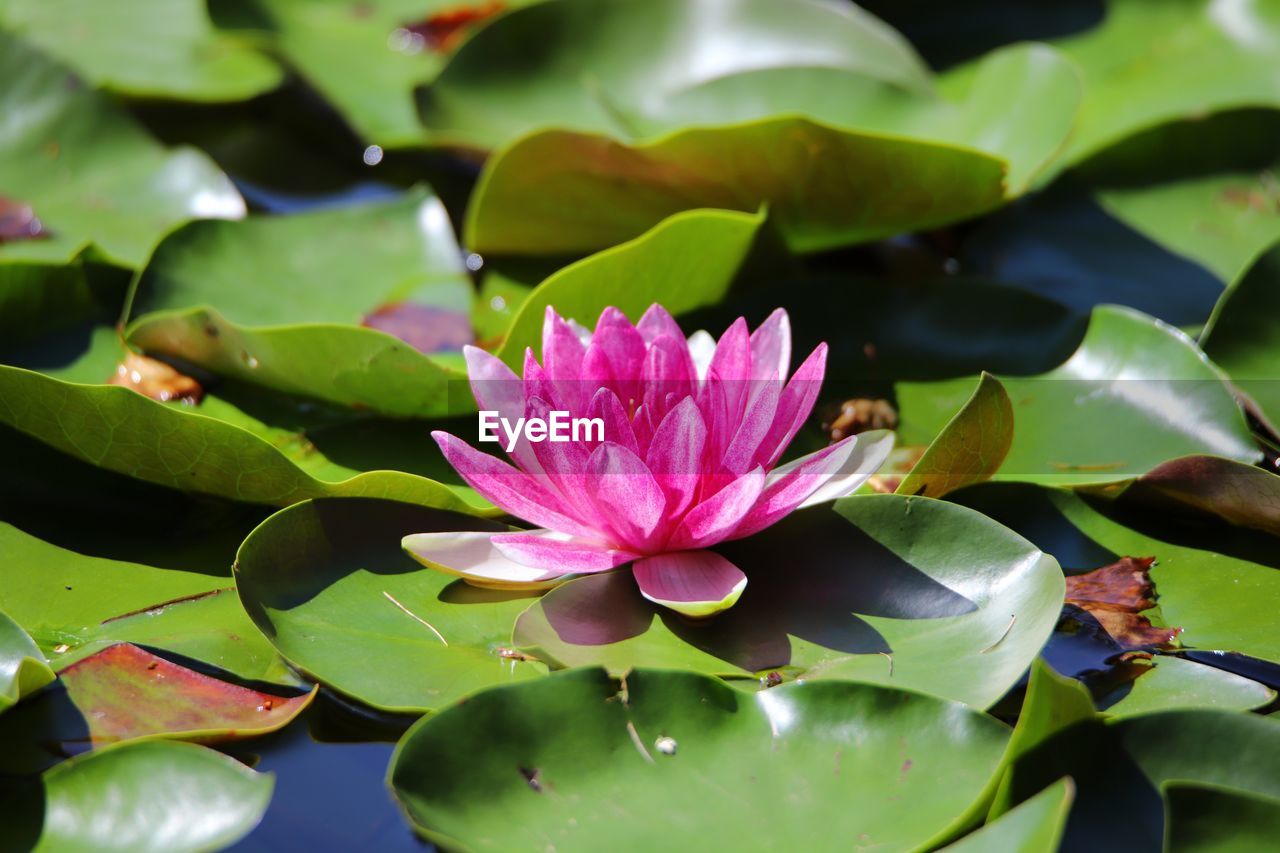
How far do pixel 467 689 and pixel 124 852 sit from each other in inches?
14.2

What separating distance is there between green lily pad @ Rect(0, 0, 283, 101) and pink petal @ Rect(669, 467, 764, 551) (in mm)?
1652

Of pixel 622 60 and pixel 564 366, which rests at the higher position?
pixel 622 60

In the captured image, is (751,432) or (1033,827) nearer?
(1033,827)

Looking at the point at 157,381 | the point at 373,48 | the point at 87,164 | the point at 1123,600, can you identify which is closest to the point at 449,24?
the point at 373,48

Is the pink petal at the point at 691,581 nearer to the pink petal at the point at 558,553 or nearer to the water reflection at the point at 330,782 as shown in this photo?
the pink petal at the point at 558,553

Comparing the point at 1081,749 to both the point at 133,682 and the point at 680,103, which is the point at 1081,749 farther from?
the point at 680,103

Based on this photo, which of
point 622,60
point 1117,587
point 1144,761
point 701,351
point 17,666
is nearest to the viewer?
point 1144,761

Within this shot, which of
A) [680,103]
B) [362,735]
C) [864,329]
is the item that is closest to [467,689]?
[362,735]

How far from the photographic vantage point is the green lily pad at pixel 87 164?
2.17m

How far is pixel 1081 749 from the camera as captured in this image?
108 cm

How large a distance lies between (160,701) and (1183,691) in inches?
44.0

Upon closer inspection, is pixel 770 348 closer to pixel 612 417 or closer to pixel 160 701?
pixel 612 417

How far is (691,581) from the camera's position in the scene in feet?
4.34

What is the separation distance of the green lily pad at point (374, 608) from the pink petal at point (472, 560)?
0.13 feet
